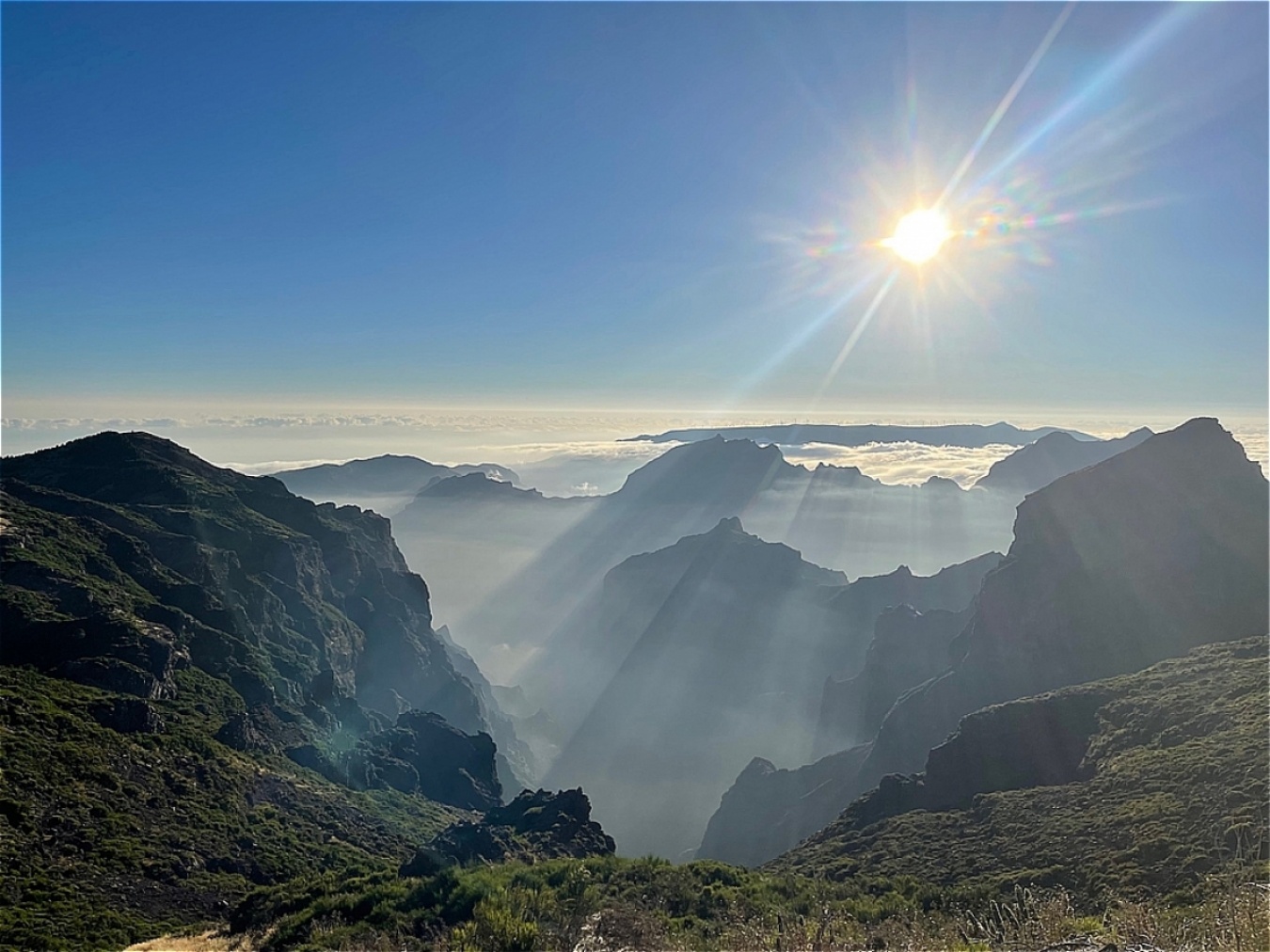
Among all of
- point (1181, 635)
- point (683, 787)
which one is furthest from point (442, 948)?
point (683, 787)

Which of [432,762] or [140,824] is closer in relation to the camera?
[140,824]

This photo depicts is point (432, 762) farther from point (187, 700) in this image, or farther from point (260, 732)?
point (187, 700)

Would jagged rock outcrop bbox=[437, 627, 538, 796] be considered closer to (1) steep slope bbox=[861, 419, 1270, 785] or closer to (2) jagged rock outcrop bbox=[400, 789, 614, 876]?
(1) steep slope bbox=[861, 419, 1270, 785]

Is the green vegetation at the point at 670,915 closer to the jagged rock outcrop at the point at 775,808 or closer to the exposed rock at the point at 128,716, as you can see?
the exposed rock at the point at 128,716

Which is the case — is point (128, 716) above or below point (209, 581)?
below

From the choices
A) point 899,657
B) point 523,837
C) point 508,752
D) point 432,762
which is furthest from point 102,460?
point 899,657
